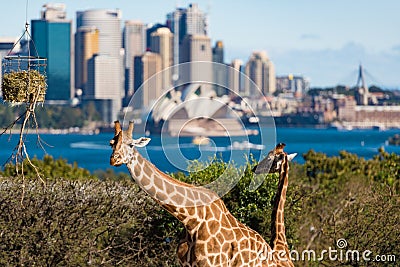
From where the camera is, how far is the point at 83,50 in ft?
602

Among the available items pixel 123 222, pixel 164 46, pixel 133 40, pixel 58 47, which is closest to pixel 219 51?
pixel 164 46

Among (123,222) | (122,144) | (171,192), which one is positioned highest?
(122,144)

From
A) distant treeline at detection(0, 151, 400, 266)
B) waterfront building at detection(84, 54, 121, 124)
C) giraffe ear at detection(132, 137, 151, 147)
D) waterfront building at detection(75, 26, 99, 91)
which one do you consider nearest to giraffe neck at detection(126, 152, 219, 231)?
giraffe ear at detection(132, 137, 151, 147)

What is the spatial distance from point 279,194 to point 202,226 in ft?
3.94

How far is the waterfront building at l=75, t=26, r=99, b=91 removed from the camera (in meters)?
175

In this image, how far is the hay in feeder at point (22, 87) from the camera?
10109mm

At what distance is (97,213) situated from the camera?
583 inches

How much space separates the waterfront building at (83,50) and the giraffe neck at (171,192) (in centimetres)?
16236

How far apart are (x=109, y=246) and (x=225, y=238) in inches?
207

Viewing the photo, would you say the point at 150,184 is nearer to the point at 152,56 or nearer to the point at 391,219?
the point at 391,219

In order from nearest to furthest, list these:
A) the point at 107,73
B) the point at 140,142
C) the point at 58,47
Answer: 1. the point at 140,142
2. the point at 58,47
3. the point at 107,73

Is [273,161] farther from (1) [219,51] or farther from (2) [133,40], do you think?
(2) [133,40]

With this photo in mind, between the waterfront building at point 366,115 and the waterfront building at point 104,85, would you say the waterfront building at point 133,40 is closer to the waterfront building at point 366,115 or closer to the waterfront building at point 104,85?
the waterfront building at point 104,85

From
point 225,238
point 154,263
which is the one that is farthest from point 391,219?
point 225,238
